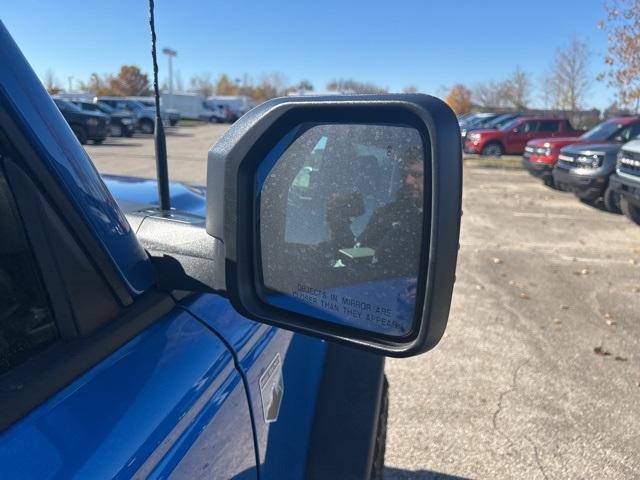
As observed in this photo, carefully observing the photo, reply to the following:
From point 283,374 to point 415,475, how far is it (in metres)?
1.66

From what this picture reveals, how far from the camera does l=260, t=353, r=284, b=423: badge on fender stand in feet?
4.54

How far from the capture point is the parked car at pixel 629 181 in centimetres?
854

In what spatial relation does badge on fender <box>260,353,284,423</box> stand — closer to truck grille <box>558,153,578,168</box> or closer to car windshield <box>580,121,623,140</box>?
truck grille <box>558,153,578,168</box>

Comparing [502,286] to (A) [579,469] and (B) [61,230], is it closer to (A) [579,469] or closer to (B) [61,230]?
(A) [579,469]

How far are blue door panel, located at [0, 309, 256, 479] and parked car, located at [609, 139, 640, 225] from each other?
8932 mm

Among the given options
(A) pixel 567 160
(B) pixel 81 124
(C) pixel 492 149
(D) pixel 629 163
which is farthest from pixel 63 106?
(C) pixel 492 149

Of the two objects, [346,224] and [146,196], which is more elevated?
[346,224]

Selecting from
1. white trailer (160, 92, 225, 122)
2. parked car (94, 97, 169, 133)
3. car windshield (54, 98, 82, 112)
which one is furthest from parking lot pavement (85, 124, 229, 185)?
white trailer (160, 92, 225, 122)

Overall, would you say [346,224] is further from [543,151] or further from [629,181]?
[543,151]

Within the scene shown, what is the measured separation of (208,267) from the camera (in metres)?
1.17

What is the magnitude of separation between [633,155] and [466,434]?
740 cm

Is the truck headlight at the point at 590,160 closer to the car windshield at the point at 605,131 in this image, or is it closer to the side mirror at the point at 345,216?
the car windshield at the point at 605,131

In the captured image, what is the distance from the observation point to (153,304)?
1.18m

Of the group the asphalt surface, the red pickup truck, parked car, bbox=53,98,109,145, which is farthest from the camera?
the red pickup truck
